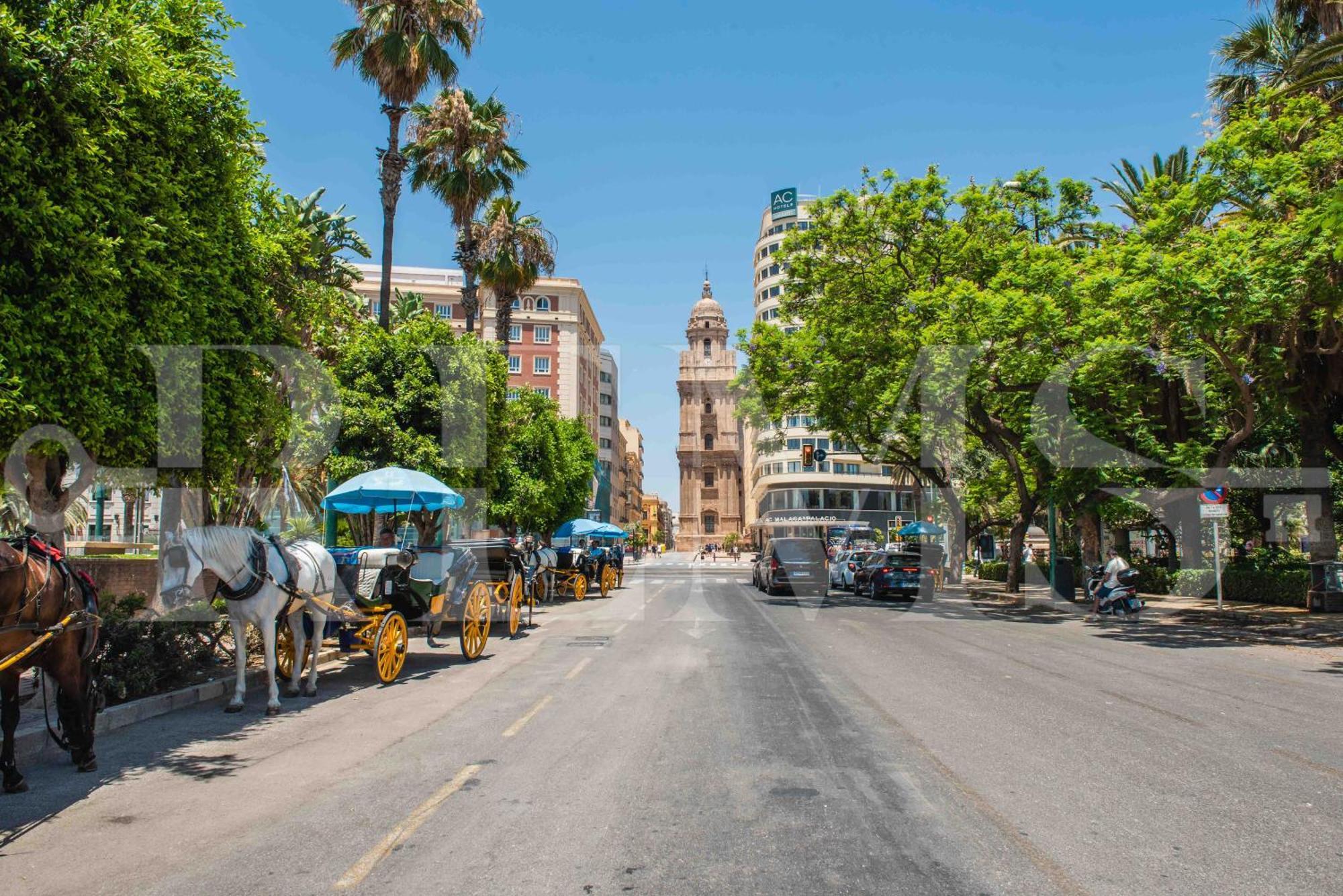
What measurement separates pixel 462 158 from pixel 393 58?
19.1 ft

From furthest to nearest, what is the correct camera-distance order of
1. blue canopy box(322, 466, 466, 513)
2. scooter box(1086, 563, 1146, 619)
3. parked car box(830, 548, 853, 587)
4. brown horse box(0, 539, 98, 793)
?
parked car box(830, 548, 853, 587) → scooter box(1086, 563, 1146, 619) → blue canopy box(322, 466, 466, 513) → brown horse box(0, 539, 98, 793)

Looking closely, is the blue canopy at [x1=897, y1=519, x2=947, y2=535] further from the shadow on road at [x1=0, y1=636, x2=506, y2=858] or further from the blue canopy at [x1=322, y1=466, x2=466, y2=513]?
the shadow on road at [x1=0, y1=636, x2=506, y2=858]

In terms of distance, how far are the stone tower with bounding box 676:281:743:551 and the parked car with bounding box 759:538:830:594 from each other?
11075cm

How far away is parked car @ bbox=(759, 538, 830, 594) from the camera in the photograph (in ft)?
97.7

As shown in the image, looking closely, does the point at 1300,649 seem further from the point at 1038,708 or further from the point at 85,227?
the point at 85,227

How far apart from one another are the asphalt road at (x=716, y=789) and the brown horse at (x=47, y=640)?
13.7 inches

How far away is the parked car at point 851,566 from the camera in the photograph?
3230 cm

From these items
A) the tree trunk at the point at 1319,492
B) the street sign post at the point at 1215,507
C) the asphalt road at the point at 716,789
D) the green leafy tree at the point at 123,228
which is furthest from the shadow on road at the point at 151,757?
the tree trunk at the point at 1319,492

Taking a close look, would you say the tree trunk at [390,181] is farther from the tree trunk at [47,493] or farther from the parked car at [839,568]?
the parked car at [839,568]

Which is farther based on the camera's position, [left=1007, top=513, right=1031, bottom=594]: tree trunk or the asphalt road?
[left=1007, top=513, right=1031, bottom=594]: tree trunk

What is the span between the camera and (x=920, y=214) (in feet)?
86.5

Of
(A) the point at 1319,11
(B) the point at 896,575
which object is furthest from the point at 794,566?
(A) the point at 1319,11

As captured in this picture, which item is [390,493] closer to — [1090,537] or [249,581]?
[249,581]

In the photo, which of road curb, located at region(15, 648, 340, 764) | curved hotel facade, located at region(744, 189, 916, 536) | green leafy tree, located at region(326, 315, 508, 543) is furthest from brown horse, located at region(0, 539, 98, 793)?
curved hotel facade, located at region(744, 189, 916, 536)
